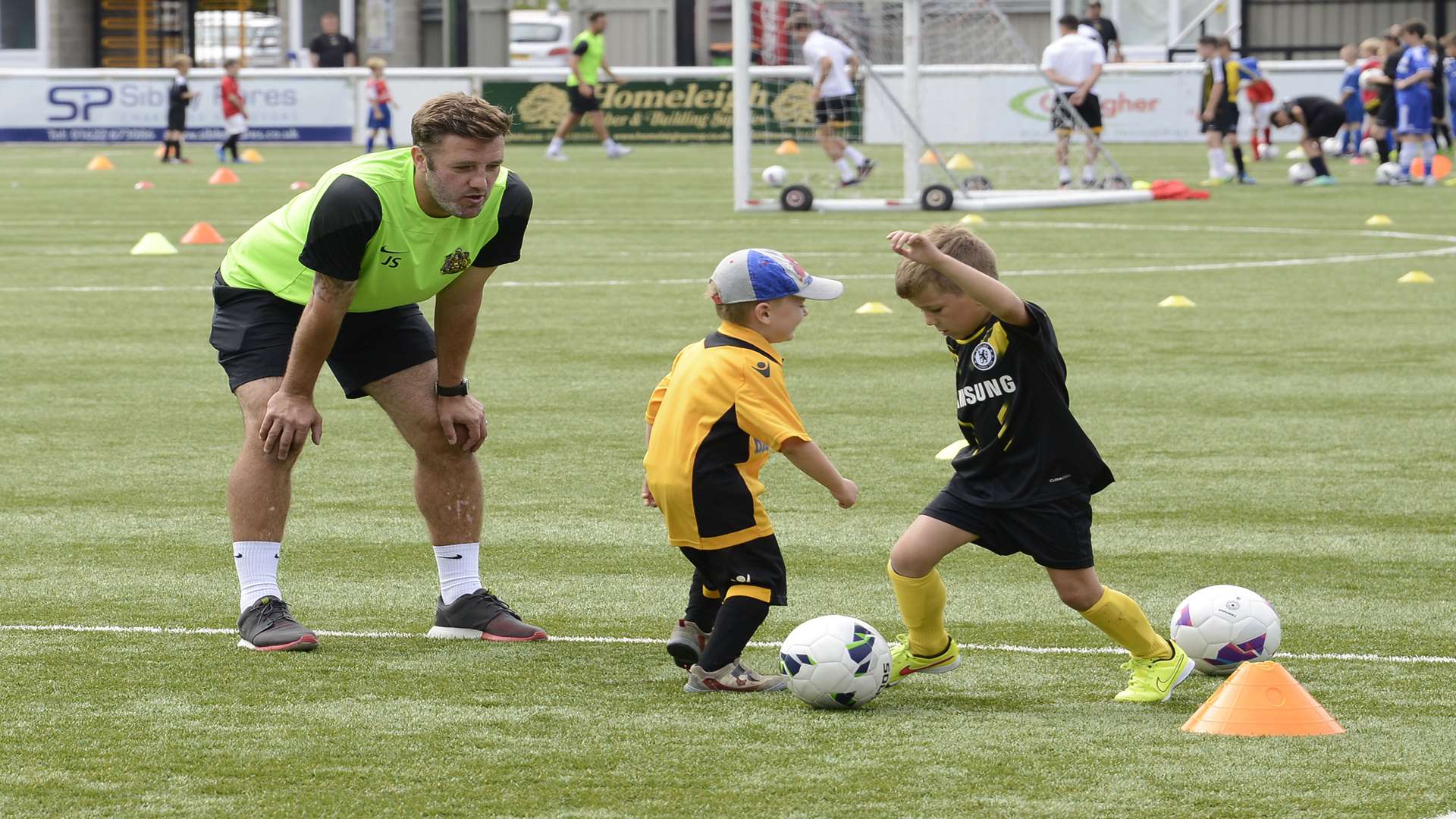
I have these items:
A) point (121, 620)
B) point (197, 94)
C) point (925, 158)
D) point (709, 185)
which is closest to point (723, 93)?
point (197, 94)

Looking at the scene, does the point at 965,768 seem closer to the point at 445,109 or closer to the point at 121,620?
the point at 445,109

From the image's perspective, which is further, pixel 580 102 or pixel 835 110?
pixel 580 102

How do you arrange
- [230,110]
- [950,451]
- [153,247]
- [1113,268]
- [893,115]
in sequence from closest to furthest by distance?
[950,451]
[1113,268]
[153,247]
[893,115]
[230,110]

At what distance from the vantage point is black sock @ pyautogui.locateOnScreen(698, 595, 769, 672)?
5.41m

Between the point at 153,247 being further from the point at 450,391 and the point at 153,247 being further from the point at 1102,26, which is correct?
the point at 1102,26

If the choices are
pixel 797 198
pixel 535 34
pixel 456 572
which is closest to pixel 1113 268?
pixel 797 198

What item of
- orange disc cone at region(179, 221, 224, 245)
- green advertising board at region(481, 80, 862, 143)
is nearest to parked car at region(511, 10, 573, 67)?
green advertising board at region(481, 80, 862, 143)

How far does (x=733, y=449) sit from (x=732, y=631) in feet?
1.48

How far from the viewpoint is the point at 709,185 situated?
28562mm

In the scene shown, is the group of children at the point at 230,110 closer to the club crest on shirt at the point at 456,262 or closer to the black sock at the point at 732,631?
the club crest on shirt at the point at 456,262

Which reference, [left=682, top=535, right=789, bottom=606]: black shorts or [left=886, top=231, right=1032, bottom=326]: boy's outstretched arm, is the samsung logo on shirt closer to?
[left=886, top=231, right=1032, bottom=326]: boy's outstretched arm

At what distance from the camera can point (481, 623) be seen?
6141mm

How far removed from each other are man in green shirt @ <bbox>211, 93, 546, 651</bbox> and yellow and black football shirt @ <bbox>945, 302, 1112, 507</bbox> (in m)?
1.39

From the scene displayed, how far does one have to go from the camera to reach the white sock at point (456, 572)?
6.29 metres
